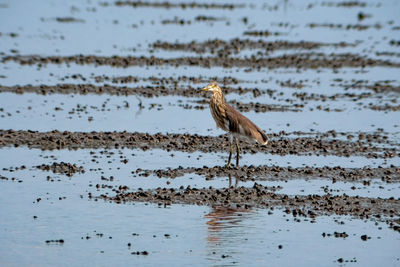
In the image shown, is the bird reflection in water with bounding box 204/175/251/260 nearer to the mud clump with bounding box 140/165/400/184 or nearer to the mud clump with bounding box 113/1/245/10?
the mud clump with bounding box 140/165/400/184

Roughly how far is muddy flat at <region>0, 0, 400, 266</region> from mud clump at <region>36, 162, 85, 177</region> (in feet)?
0.17

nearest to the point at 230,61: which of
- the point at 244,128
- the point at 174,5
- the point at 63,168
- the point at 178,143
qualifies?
the point at 178,143

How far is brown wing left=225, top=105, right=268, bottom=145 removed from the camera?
21297mm

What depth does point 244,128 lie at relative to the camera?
70.0 feet

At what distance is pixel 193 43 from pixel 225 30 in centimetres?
757

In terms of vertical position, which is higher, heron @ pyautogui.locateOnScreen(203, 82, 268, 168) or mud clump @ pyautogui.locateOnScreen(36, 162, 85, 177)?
heron @ pyautogui.locateOnScreen(203, 82, 268, 168)

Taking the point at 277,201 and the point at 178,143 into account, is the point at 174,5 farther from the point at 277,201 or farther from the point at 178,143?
the point at 277,201

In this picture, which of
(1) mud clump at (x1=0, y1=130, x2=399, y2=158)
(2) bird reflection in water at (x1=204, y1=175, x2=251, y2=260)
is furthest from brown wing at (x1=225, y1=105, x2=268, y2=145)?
(2) bird reflection in water at (x1=204, y1=175, x2=251, y2=260)

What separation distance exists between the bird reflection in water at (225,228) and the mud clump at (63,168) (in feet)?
13.0

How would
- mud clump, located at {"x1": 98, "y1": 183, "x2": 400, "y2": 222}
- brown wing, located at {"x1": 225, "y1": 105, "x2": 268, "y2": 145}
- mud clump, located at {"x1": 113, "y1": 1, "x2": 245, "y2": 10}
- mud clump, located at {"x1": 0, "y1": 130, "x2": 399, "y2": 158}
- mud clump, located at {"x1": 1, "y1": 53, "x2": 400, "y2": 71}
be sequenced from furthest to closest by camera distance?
mud clump, located at {"x1": 113, "y1": 1, "x2": 245, "y2": 10}, mud clump, located at {"x1": 1, "y1": 53, "x2": 400, "y2": 71}, mud clump, located at {"x1": 0, "y1": 130, "x2": 399, "y2": 158}, brown wing, located at {"x1": 225, "y1": 105, "x2": 268, "y2": 145}, mud clump, located at {"x1": 98, "y1": 183, "x2": 400, "y2": 222}

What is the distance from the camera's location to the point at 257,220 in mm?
16859

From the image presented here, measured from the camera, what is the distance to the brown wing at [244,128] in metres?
21.3

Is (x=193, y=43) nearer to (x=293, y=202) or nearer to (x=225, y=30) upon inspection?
(x=225, y=30)

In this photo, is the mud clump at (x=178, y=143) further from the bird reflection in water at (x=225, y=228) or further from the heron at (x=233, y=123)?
the bird reflection in water at (x=225, y=228)
